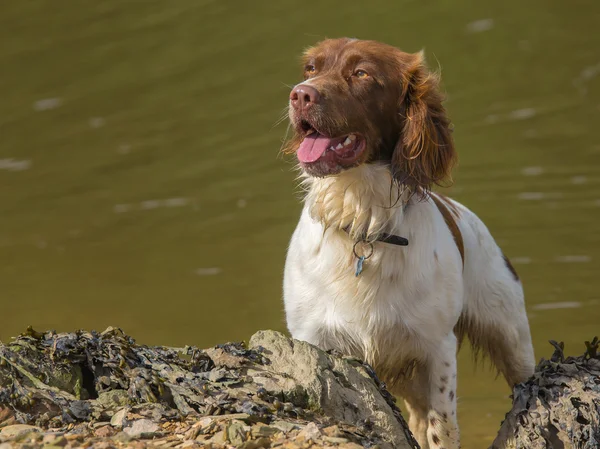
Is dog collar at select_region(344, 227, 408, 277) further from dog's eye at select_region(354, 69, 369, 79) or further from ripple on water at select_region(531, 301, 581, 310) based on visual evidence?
ripple on water at select_region(531, 301, 581, 310)

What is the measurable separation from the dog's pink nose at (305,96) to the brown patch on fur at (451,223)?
1.01 metres

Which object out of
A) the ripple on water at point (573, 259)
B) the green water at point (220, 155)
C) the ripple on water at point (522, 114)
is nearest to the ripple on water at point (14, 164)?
the green water at point (220, 155)

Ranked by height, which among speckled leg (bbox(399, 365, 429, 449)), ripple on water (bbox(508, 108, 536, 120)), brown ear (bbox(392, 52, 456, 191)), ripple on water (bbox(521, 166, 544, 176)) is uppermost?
brown ear (bbox(392, 52, 456, 191))

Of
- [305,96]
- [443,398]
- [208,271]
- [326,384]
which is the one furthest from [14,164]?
[326,384]

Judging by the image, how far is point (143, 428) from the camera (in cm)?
378

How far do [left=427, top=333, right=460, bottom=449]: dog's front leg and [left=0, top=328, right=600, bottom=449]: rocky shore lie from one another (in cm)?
38

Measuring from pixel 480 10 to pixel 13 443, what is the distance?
10937 millimetres

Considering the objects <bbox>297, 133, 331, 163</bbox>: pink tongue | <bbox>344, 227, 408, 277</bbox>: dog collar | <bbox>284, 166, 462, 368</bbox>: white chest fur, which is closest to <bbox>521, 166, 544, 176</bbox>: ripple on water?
<bbox>284, 166, 462, 368</bbox>: white chest fur

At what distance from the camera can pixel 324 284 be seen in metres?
4.90

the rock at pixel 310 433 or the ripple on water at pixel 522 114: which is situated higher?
the rock at pixel 310 433

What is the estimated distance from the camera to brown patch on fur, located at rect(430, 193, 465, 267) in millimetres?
5221

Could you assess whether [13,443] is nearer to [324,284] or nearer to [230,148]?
[324,284]

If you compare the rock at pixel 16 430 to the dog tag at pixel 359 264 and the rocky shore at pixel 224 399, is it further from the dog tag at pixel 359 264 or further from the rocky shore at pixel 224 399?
the dog tag at pixel 359 264

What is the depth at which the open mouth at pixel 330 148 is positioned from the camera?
4.57m
